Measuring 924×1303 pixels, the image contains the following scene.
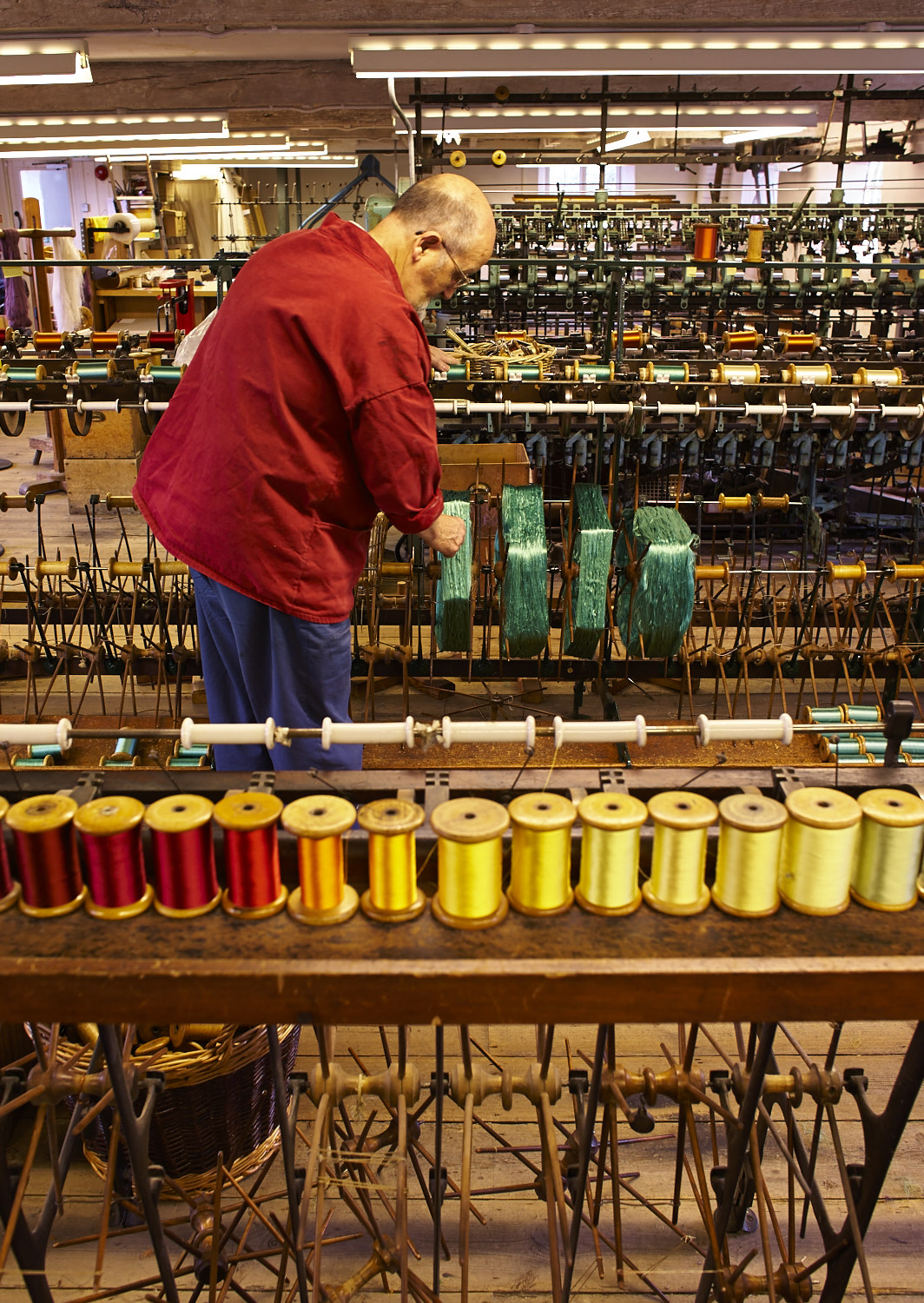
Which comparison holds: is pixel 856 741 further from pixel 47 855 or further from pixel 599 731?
pixel 47 855

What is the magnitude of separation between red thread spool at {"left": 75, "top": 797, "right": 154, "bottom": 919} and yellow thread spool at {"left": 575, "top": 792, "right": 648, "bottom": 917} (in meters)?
0.63

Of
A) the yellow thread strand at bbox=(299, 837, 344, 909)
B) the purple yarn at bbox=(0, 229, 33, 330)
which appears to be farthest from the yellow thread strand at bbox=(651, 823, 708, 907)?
the purple yarn at bbox=(0, 229, 33, 330)

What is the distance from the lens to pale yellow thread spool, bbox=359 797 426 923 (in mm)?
1479

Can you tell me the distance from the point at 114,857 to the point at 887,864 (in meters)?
1.08

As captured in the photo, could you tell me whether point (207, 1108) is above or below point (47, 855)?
below

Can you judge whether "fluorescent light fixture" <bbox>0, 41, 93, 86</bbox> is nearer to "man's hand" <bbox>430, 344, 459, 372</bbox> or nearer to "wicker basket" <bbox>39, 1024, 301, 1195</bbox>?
"man's hand" <bbox>430, 344, 459, 372</bbox>

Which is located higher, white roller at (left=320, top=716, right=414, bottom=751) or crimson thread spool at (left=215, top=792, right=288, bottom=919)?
white roller at (left=320, top=716, right=414, bottom=751)

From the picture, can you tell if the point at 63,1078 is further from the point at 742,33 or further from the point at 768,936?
the point at 742,33

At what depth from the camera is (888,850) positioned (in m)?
1.51

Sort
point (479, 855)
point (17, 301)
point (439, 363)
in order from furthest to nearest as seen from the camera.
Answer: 1. point (17, 301)
2. point (439, 363)
3. point (479, 855)

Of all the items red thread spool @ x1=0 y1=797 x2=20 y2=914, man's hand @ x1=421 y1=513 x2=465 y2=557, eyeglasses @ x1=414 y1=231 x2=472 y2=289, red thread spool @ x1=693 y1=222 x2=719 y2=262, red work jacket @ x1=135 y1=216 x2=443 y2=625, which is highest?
red thread spool @ x1=693 y1=222 x2=719 y2=262

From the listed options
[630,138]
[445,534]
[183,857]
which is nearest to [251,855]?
[183,857]

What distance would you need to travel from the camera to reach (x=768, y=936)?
1491 millimetres

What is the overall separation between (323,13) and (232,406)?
4.66 metres
